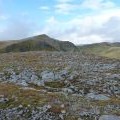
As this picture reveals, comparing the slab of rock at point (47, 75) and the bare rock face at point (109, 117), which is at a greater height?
the slab of rock at point (47, 75)

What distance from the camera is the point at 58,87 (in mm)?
44312

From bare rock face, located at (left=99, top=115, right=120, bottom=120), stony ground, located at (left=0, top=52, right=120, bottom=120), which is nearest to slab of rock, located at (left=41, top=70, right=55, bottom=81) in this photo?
stony ground, located at (left=0, top=52, right=120, bottom=120)

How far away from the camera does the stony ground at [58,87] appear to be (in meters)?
30.8

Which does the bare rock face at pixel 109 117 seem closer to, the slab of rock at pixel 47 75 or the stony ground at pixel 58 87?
the stony ground at pixel 58 87

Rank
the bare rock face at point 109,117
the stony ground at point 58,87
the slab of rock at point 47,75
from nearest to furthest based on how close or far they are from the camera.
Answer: the bare rock face at point 109,117 → the stony ground at point 58,87 → the slab of rock at point 47,75

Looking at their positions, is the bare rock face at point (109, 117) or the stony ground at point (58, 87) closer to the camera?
the bare rock face at point (109, 117)

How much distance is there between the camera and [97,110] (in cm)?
3080

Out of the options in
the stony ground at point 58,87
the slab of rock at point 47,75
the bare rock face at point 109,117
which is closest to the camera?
the bare rock face at point 109,117

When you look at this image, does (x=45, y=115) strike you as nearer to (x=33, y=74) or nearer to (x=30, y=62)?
(x=33, y=74)

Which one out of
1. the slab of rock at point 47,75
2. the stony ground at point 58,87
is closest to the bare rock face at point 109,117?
the stony ground at point 58,87

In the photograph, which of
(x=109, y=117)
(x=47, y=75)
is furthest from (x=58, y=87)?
(x=109, y=117)

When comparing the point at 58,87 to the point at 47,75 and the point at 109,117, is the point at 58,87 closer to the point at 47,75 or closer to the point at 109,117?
the point at 47,75

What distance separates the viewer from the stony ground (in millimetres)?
30828

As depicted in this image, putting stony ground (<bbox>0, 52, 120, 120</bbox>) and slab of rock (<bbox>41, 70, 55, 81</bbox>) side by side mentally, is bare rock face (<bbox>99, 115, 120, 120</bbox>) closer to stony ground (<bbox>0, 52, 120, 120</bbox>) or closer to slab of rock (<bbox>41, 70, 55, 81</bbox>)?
stony ground (<bbox>0, 52, 120, 120</bbox>)
